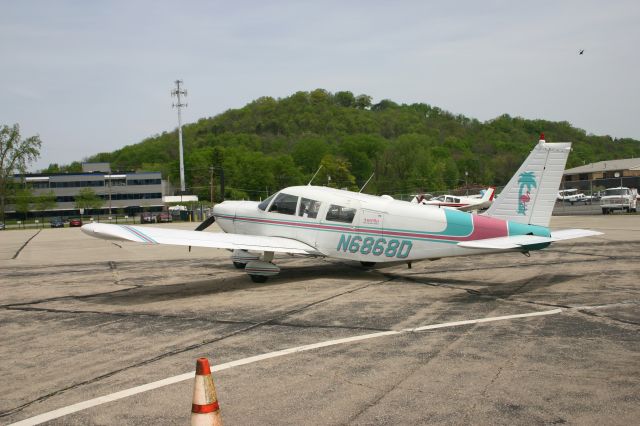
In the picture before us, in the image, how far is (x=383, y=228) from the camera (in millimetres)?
12820

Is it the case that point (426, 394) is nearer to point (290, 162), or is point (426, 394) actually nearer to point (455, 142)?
point (290, 162)

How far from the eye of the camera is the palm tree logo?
11938 millimetres

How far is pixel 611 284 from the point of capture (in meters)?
11.6

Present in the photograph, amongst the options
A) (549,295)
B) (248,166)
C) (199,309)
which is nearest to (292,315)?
(199,309)

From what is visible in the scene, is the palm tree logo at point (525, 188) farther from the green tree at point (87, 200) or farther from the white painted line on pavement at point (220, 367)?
the green tree at point (87, 200)

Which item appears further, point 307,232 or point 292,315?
point 307,232

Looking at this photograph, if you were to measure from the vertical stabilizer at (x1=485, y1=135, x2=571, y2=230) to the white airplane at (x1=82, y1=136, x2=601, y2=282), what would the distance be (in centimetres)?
2

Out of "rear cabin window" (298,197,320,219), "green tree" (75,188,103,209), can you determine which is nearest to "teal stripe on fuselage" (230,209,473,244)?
"rear cabin window" (298,197,320,219)

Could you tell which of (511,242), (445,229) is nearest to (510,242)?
(511,242)

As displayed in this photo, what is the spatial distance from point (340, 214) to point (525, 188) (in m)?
4.24

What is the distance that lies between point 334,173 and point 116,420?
11880 centimetres

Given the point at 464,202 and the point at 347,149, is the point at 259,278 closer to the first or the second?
the point at 464,202

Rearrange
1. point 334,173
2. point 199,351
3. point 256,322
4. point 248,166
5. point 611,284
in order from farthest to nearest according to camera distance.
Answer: point 248,166 → point 334,173 → point 611,284 → point 256,322 → point 199,351

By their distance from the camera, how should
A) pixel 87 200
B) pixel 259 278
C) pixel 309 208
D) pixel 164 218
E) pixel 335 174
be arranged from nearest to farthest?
pixel 259 278, pixel 309 208, pixel 164 218, pixel 87 200, pixel 335 174
